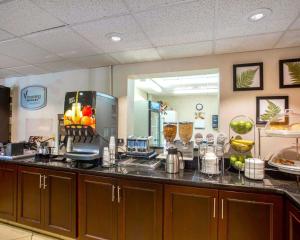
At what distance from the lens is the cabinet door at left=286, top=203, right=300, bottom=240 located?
4.51 feet

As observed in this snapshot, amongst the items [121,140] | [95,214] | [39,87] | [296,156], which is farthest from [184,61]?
[39,87]

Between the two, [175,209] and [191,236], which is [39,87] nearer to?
[175,209]

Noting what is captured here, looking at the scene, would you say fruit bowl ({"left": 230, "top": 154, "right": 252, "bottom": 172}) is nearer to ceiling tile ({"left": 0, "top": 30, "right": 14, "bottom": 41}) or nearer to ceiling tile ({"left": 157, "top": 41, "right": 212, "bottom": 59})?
ceiling tile ({"left": 157, "top": 41, "right": 212, "bottom": 59})

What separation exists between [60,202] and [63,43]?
184 centimetres

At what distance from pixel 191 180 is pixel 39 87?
127 inches

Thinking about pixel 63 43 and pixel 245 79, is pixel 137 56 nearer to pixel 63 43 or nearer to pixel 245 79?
pixel 63 43

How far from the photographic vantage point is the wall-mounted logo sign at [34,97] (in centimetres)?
357

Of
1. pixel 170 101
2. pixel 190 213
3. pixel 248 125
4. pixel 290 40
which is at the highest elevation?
pixel 290 40

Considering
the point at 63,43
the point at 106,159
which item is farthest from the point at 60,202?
the point at 63,43

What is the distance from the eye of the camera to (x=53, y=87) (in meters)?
3.51

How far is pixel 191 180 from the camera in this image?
70.4 inches

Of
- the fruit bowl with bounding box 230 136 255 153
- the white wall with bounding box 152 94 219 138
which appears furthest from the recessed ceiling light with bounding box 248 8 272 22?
the white wall with bounding box 152 94 219 138

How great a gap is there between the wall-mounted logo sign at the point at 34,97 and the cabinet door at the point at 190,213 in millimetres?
2911

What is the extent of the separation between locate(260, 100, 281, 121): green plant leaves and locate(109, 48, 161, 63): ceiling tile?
4.92 feet
